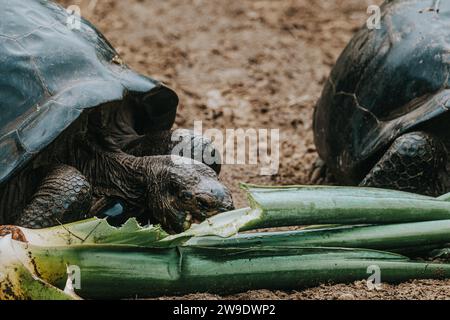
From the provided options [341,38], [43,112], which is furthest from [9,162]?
[341,38]

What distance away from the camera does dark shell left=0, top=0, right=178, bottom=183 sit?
4496 millimetres

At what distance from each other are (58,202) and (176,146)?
886mm

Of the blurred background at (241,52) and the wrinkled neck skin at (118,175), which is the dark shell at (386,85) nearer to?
the blurred background at (241,52)

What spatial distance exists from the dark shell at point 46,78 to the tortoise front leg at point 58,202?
20 cm

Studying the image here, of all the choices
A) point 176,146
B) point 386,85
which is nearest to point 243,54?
point 386,85

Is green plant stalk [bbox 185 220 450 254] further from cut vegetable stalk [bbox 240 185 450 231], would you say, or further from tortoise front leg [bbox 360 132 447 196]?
tortoise front leg [bbox 360 132 447 196]

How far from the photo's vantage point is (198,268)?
3.93m

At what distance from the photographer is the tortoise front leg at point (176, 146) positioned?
16.9ft

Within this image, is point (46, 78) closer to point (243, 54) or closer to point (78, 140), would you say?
point (78, 140)

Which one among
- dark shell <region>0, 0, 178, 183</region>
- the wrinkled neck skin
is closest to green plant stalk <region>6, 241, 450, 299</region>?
dark shell <region>0, 0, 178, 183</region>

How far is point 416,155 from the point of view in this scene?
17.1ft
